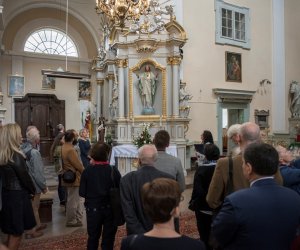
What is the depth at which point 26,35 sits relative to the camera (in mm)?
15148

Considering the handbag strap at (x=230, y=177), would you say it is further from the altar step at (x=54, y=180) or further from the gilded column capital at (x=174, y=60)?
the gilded column capital at (x=174, y=60)

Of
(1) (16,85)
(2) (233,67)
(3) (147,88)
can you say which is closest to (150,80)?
(3) (147,88)

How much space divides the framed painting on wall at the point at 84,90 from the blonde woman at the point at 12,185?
12.3 meters

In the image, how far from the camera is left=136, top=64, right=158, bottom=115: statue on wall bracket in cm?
1038

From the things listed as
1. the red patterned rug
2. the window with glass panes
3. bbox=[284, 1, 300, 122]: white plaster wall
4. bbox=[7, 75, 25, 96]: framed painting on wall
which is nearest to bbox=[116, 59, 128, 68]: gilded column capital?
the window with glass panes

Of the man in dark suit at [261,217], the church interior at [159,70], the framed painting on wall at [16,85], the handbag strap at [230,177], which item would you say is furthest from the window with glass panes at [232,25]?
the man in dark suit at [261,217]

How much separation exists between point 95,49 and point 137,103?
6.76 m

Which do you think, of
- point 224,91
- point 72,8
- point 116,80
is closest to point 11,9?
point 72,8

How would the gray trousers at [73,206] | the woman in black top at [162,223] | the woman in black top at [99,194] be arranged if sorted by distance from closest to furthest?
the woman in black top at [162,223]
the woman in black top at [99,194]
the gray trousers at [73,206]

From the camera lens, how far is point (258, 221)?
1.80 meters

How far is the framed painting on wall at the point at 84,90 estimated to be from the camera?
1577 cm

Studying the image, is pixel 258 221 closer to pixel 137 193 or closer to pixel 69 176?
pixel 137 193

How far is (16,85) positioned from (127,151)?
7.25m

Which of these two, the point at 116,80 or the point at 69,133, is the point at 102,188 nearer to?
the point at 69,133
